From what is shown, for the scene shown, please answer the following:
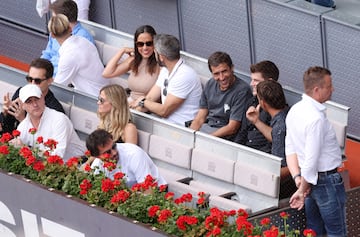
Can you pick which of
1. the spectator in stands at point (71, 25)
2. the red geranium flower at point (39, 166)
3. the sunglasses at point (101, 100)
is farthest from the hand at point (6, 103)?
the red geranium flower at point (39, 166)

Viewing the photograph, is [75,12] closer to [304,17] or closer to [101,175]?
[304,17]

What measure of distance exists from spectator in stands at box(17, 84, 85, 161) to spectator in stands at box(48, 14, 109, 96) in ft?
3.78

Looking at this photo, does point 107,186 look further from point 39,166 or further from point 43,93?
point 43,93

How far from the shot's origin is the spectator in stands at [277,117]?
1121 cm

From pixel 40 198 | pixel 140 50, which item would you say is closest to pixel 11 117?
pixel 140 50

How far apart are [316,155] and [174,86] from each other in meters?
2.59

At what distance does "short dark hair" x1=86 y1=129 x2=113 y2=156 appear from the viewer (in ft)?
36.2

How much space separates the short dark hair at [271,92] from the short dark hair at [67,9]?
3.17 m

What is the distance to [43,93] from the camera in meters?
12.5

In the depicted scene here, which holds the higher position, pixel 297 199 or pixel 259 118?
pixel 259 118

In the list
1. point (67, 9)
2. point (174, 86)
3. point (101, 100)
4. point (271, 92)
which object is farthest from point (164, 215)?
point (67, 9)

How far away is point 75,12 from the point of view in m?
13.8

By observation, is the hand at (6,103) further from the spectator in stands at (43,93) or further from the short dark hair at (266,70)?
the short dark hair at (266,70)

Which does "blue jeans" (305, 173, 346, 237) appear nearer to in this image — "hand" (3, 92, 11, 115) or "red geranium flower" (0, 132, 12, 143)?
"red geranium flower" (0, 132, 12, 143)
